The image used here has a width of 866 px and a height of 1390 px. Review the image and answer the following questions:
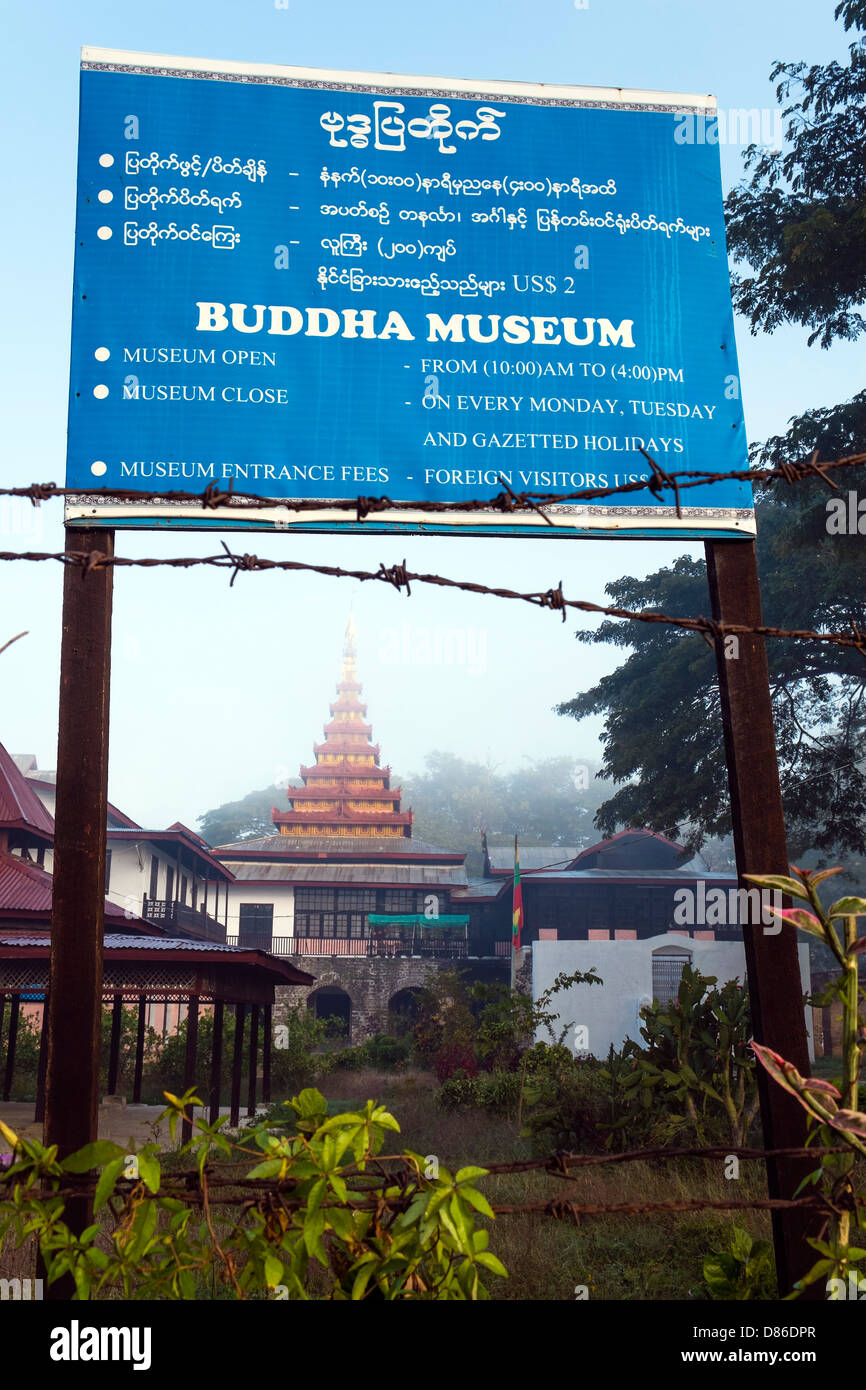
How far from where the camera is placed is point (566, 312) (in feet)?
15.8

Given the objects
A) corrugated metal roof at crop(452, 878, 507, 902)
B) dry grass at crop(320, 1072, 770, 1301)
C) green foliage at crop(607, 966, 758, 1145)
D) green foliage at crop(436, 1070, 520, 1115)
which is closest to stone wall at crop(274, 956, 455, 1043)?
corrugated metal roof at crop(452, 878, 507, 902)

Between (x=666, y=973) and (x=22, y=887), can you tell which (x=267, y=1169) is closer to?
(x=22, y=887)

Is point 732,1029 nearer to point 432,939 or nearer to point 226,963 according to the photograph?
point 226,963

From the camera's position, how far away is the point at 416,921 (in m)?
39.2

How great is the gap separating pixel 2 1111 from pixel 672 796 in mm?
15432

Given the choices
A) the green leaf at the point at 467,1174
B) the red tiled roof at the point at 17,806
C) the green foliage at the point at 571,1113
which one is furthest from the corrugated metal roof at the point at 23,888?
the green leaf at the point at 467,1174

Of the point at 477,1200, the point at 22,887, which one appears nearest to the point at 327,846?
the point at 22,887

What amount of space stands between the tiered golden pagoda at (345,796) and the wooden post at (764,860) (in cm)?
4404

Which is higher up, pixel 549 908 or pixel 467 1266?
pixel 549 908

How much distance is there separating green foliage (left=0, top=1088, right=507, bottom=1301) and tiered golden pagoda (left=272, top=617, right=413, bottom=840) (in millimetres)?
45676

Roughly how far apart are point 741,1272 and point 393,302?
14.0 ft

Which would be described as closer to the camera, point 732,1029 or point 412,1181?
point 412,1181

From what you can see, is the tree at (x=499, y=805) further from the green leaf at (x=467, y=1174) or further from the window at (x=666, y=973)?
the green leaf at (x=467, y=1174)
